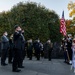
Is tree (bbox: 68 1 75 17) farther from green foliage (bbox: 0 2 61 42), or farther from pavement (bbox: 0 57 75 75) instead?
pavement (bbox: 0 57 75 75)


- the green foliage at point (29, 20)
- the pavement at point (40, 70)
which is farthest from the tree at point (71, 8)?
the pavement at point (40, 70)

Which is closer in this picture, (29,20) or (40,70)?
(40,70)

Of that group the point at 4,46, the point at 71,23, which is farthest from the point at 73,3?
the point at 4,46

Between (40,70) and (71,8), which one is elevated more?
(71,8)

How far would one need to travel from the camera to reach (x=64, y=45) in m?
22.4

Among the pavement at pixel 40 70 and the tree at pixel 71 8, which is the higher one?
the tree at pixel 71 8

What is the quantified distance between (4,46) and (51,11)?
64.0 meters

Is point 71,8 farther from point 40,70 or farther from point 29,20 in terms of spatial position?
point 40,70

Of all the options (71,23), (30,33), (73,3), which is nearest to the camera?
(30,33)

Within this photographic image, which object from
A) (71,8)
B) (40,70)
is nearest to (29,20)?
(71,8)

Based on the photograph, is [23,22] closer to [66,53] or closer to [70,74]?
[66,53]

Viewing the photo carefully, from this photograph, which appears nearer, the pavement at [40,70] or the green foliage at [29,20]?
the pavement at [40,70]

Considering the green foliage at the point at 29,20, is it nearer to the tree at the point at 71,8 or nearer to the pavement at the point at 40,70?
the tree at the point at 71,8

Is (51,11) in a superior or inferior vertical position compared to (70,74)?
superior
